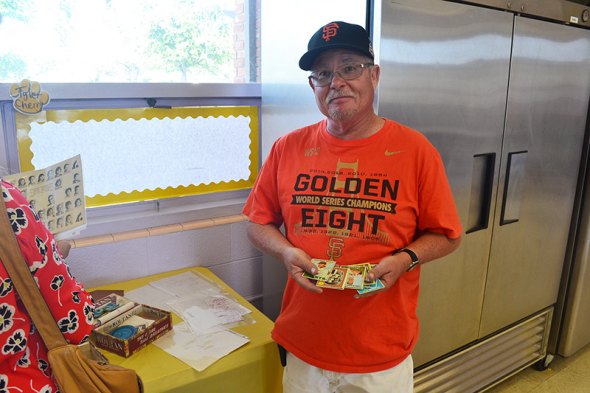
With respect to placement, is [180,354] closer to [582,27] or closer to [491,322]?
[491,322]

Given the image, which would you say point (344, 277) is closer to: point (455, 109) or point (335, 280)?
point (335, 280)

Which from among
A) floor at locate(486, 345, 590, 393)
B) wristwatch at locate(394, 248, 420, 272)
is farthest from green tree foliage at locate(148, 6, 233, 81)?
floor at locate(486, 345, 590, 393)

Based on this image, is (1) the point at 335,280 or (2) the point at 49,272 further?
(1) the point at 335,280

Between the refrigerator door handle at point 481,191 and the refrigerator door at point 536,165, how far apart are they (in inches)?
3.2

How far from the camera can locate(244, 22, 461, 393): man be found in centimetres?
133

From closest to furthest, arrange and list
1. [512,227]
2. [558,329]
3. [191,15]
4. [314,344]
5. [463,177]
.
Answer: [314,344] → [463,177] → [191,15] → [512,227] → [558,329]

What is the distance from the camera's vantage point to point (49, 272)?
948 millimetres

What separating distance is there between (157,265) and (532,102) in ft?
5.80

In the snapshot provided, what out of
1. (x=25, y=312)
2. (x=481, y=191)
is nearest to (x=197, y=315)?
(x=25, y=312)

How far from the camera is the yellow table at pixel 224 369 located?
131cm

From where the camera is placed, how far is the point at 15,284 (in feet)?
2.94

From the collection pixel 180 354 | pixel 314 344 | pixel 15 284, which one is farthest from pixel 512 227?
pixel 15 284

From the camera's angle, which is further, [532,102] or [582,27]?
[582,27]

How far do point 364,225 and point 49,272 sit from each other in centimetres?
79
